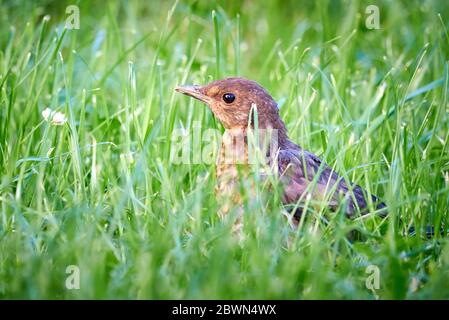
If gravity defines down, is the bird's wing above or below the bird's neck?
below

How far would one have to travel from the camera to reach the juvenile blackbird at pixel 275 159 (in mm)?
4289

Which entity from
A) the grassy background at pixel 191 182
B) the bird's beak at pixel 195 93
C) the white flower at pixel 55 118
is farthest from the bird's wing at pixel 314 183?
the white flower at pixel 55 118

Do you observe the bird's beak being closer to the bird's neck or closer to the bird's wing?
the bird's neck

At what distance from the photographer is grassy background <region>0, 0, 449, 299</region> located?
349 centimetres

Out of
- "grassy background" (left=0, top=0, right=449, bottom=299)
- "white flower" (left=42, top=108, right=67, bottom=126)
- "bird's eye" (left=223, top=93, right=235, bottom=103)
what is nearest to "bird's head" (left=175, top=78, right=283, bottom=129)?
"bird's eye" (left=223, top=93, right=235, bottom=103)

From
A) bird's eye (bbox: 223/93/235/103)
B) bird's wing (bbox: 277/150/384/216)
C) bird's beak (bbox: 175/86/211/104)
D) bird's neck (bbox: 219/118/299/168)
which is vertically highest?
Answer: bird's beak (bbox: 175/86/211/104)

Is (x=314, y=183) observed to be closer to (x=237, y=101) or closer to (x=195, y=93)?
(x=237, y=101)

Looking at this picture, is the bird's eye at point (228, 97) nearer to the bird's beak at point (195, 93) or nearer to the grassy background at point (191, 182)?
the bird's beak at point (195, 93)

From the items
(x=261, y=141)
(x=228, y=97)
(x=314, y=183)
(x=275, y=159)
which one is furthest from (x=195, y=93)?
(x=314, y=183)

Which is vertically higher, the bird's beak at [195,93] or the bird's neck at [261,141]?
the bird's beak at [195,93]

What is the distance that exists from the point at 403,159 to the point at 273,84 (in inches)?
64.0

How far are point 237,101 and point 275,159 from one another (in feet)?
1.92

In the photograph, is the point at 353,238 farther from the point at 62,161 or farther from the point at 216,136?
the point at 62,161

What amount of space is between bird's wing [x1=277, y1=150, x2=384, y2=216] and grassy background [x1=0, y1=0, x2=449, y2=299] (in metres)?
0.11
